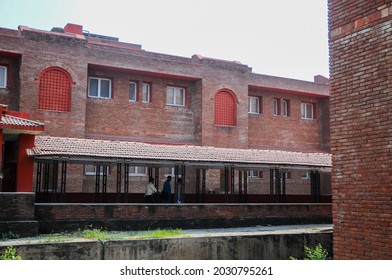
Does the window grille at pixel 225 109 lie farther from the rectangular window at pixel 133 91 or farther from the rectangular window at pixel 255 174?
the rectangular window at pixel 133 91

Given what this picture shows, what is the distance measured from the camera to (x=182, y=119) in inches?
1032

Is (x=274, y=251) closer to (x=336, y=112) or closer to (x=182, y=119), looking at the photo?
(x=336, y=112)

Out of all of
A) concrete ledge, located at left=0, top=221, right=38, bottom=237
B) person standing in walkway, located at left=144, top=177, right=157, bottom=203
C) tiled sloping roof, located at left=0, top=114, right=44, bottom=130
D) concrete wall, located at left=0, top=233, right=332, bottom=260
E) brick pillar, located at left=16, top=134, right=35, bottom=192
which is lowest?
concrete wall, located at left=0, top=233, right=332, bottom=260

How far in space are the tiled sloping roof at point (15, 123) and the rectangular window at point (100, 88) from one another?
876 centimetres

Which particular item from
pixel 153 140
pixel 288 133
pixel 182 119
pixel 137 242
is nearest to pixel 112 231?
pixel 137 242

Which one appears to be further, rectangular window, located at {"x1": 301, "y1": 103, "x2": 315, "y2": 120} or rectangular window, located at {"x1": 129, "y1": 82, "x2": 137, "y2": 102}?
rectangular window, located at {"x1": 301, "y1": 103, "x2": 315, "y2": 120}

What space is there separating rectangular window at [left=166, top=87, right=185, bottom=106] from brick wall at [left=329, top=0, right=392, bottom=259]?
60.0ft

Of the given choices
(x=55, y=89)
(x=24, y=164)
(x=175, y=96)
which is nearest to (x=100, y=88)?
(x=55, y=89)

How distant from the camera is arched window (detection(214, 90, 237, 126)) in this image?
27.0m

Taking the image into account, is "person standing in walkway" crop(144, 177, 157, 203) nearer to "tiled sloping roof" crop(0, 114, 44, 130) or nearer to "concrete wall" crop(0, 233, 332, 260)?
"tiled sloping roof" crop(0, 114, 44, 130)

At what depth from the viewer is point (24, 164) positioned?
15820mm

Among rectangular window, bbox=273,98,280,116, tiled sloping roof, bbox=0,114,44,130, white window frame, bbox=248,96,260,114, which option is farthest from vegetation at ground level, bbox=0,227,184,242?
rectangular window, bbox=273,98,280,116

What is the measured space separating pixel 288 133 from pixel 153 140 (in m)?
9.17

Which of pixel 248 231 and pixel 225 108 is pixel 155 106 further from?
pixel 248 231
